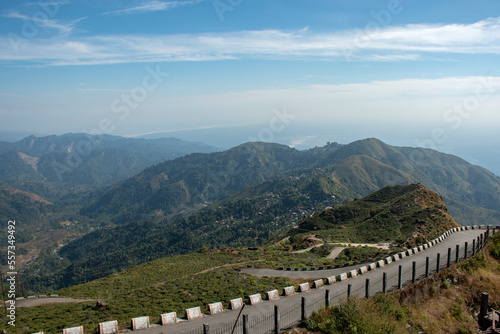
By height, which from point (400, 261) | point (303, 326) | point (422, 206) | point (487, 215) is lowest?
point (487, 215)

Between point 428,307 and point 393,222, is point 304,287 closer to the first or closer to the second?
point 428,307

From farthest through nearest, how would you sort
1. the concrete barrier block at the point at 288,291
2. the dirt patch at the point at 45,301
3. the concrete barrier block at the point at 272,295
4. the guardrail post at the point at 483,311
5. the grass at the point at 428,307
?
the dirt patch at the point at 45,301
the concrete barrier block at the point at 288,291
the concrete barrier block at the point at 272,295
the guardrail post at the point at 483,311
the grass at the point at 428,307

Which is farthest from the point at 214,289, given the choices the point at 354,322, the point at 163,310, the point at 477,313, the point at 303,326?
the point at 477,313

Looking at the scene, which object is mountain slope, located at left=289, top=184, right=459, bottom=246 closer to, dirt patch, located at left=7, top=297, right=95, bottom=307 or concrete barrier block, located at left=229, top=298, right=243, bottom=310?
concrete barrier block, located at left=229, top=298, right=243, bottom=310

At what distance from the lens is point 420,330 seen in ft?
42.6

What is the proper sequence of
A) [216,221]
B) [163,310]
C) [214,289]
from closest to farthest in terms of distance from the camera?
[163,310], [214,289], [216,221]

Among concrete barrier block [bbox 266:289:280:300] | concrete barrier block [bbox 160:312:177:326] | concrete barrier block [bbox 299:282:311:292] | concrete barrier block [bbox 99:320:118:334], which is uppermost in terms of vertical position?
concrete barrier block [bbox 99:320:118:334]

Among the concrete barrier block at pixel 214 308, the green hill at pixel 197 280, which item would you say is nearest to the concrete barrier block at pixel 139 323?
the green hill at pixel 197 280

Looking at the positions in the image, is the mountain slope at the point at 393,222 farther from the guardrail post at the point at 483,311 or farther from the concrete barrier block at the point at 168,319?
the concrete barrier block at the point at 168,319

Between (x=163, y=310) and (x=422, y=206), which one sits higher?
(x=163, y=310)

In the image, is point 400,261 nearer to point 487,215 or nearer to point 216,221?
point 216,221

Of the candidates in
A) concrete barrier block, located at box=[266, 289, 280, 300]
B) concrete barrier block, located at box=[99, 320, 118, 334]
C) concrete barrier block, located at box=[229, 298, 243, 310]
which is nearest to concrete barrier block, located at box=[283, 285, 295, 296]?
concrete barrier block, located at box=[266, 289, 280, 300]

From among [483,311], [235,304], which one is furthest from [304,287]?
[483,311]

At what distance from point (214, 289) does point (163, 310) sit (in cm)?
515
